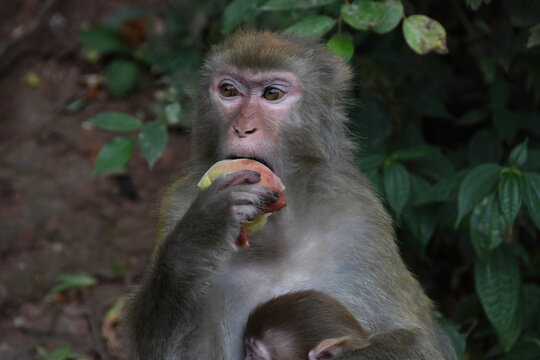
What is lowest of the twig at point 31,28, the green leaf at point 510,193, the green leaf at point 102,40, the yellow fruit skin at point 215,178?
the twig at point 31,28

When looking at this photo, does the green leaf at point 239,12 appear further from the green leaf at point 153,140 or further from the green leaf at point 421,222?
the green leaf at point 421,222

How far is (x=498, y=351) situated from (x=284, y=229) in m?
1.70

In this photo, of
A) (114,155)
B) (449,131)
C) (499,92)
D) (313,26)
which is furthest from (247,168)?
(449,131)

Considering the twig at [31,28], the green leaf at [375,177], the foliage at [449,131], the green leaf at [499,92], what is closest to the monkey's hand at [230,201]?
the foliage at [449,131]

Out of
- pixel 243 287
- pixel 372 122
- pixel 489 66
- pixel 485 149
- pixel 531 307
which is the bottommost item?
pixel 531 307

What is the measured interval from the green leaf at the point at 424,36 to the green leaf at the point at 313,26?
0.37 meters

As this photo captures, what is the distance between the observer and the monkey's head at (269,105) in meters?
2.98

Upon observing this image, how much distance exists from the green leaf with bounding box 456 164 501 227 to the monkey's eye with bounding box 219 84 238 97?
4.19ft

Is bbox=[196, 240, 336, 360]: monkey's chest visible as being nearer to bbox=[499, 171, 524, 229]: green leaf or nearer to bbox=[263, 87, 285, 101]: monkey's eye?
bbox=[263, 87, 285, 101]: monkey's eye

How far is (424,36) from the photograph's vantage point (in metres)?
3.51

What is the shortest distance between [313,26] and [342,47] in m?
0.18

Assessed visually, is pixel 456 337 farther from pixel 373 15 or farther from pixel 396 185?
pixel 373 15

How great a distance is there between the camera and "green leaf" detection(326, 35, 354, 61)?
3598 mm

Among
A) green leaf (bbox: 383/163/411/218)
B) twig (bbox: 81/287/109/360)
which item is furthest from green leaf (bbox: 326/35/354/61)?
twig (bbox: 81/287/109/360)
